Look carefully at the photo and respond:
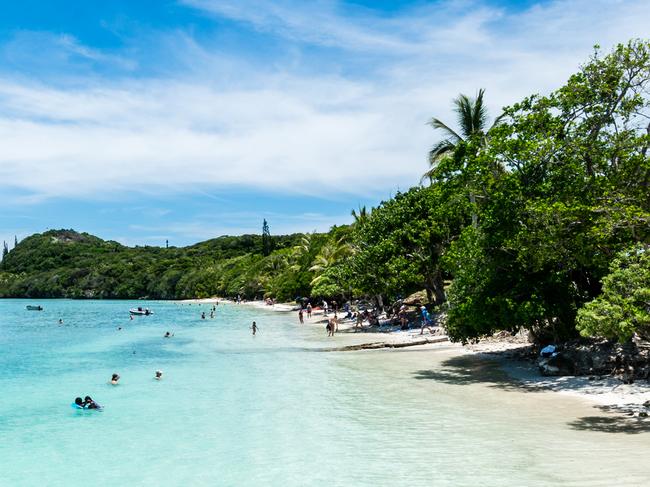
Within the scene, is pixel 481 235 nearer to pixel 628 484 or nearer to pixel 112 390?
pixel 628 484

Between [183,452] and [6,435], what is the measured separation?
22.5 feet

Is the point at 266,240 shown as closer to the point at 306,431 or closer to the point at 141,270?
the point at 141,270

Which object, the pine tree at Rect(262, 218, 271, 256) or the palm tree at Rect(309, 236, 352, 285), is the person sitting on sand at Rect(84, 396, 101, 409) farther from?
the pine tree at Rect(262, 218, 271, 256)

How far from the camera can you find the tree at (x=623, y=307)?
11.8m

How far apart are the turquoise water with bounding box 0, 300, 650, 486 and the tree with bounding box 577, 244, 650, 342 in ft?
8.20

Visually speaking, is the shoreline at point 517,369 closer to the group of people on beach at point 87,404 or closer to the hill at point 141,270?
the group of people on beach at point 87,404

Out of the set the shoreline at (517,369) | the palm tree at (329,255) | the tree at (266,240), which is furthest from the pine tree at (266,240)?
the shoreline at (517,369)

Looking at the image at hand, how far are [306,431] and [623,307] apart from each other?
29.1ft

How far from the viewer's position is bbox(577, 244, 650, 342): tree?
465 inches

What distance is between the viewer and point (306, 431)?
15469 millimetres

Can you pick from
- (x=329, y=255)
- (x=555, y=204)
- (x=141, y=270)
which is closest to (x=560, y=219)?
(x=555, y=204)

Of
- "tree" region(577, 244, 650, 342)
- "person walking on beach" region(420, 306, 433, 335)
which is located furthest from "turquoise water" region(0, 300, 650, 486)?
"person walking on beach" region(420, 306, 433, 335)

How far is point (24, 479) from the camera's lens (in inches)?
507

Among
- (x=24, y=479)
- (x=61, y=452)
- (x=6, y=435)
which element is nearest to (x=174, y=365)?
(x=6, y=435)
